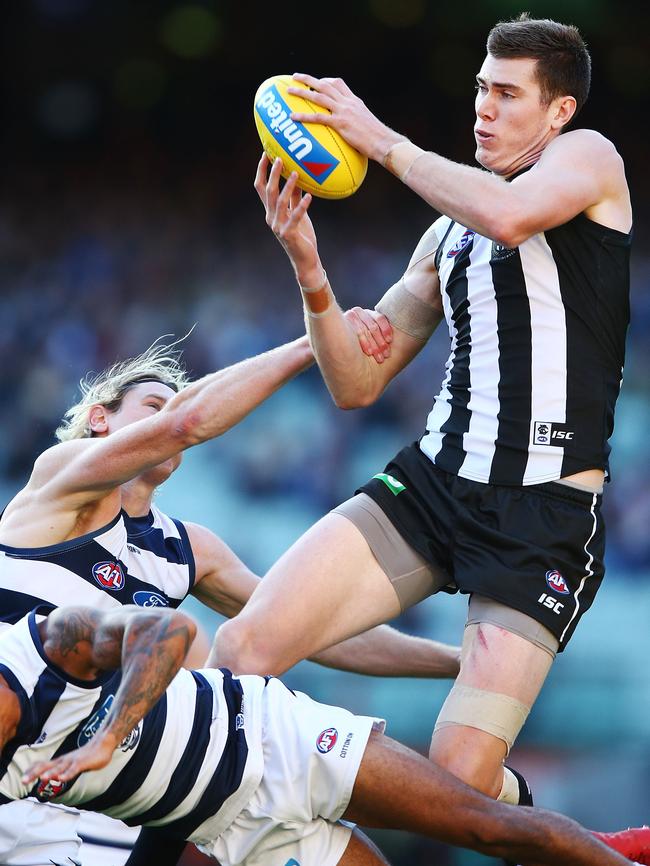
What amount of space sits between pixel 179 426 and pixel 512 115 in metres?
1.55

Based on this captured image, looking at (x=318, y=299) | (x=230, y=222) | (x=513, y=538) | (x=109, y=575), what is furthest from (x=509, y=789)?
(x=230, y=222)

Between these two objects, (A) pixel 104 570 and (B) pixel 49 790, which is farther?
(A) pixel 104 570

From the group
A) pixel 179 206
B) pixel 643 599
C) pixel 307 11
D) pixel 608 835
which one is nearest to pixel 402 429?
pixel 643 599

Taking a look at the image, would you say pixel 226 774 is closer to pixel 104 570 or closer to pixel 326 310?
pixel 104 570

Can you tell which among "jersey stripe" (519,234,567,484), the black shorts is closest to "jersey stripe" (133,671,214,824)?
the black shorts

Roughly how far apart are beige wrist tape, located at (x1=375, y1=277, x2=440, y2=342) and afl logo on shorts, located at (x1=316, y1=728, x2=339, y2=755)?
5.00 ft

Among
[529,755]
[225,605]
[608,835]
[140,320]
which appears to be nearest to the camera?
[608,835]

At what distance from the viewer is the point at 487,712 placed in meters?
3.76

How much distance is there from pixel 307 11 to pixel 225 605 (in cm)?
555

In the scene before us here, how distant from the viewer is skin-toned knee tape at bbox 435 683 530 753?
375 centimetres

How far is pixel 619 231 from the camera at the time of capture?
4.00 metres

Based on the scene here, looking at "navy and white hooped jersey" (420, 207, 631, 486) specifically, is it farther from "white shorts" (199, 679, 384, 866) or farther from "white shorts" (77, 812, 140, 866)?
"white shorts" (77, 812, 140, 866)

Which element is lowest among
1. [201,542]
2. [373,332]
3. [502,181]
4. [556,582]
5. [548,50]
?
[201,542]

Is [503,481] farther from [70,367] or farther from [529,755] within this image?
[70,367]
